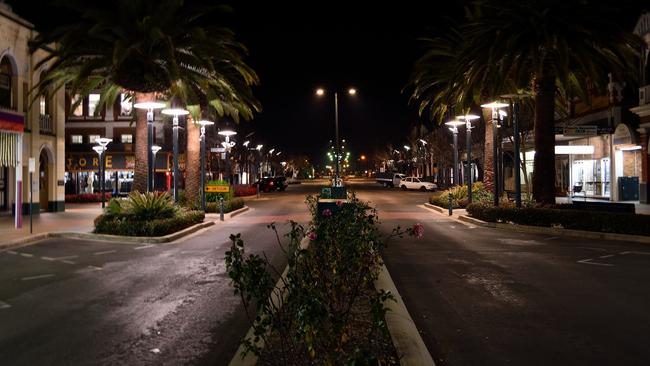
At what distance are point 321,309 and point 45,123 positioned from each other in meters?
27.5

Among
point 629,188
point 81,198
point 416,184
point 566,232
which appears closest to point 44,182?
point 81,198

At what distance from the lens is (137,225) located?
1716 centimetres

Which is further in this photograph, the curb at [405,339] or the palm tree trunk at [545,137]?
the palm tree trunk at [545,137]

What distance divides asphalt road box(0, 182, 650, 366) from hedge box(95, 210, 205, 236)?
183cm

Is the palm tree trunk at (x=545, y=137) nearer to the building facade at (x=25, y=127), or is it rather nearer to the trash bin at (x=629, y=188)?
the trash bin at (x=629, y=188)

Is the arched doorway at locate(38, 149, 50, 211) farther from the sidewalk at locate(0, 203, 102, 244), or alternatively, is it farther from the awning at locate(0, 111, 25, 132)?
the awning at locate(0, 111, 25, 132)

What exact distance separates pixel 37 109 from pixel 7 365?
77.3 ft

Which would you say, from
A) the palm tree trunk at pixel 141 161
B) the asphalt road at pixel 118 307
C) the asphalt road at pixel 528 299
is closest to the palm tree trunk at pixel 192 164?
the palm tree trunk at pixel 141 161

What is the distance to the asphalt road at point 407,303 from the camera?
6.08 meters

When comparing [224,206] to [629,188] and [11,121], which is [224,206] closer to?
[11,121]

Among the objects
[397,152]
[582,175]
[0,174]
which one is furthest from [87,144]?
[397,152]

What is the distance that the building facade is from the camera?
72.2 ft

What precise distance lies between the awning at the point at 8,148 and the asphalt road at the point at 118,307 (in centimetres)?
871

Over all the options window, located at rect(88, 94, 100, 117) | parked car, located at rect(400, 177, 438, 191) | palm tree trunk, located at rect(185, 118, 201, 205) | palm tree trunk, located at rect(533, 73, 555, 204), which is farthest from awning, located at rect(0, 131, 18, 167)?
parked car, located at rect(400, 177, 438, 191)
